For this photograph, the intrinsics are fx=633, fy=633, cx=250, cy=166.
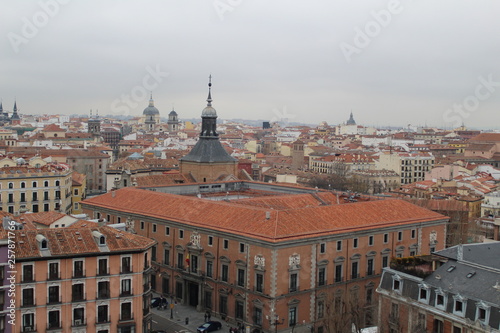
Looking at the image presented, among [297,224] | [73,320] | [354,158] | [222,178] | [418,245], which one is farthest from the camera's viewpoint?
[354,158]

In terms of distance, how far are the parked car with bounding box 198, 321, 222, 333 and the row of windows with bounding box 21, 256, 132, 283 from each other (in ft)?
31.5

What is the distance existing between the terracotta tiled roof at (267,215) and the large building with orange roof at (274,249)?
111 mm

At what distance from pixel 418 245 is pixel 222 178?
32.0m

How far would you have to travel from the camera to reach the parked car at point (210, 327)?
50281 millimetres

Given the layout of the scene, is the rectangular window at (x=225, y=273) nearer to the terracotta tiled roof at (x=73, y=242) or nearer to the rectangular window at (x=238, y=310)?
the rectangular window at (x=238, y=310)

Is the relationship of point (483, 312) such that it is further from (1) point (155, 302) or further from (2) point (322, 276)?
(1) point (155, 302)

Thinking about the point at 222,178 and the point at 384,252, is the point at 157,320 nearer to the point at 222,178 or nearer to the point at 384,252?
the point at 384,252

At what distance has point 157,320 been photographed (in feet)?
174

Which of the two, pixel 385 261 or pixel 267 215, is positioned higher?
pixel 267 215

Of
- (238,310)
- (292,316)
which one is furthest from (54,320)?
(292,316)

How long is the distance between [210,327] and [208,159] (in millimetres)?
Result: 38886

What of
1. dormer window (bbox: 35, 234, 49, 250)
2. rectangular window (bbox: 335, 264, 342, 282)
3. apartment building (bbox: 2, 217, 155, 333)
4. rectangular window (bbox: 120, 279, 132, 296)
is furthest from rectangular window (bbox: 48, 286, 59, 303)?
rectangular window (bbox: 335, 264, 342, 282)

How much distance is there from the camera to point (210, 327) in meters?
50.6

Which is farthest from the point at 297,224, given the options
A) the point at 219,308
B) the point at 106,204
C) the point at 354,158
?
the point at 354,158
